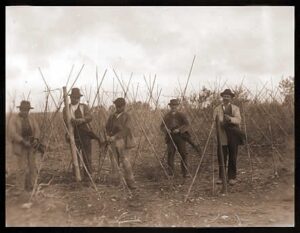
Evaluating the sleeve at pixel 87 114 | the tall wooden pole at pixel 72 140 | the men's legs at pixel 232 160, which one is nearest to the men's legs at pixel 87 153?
the tall wooden pole at pixel 72 140

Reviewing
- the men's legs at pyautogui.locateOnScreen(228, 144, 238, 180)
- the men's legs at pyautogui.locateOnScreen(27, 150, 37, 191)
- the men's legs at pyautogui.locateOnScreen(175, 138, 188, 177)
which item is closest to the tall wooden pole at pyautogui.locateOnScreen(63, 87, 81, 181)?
the men's legs at pyautogui.locateOnScreen(27, 150, 37, 191)

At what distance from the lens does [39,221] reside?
169 inches

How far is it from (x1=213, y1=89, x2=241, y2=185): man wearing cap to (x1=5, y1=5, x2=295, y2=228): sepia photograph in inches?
0.5

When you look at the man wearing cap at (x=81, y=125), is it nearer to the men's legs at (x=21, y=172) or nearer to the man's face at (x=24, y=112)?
the man's face at (x=24, y=112)

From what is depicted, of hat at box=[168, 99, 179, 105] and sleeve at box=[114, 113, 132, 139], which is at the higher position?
hat at box=[168, 99, 179, 105]

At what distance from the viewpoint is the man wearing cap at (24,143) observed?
4.38 m

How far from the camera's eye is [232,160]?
185 inches

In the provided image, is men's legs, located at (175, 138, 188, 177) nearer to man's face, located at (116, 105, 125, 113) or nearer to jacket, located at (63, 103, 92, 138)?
man's face, located at (116, 105, 125, 113)

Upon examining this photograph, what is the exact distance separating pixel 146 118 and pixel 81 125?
806 mm

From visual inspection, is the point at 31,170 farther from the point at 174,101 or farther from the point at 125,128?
the point at 174,101

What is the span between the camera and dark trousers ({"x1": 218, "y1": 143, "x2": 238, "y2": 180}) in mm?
4672

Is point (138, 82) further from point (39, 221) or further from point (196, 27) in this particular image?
point (39, 221)
